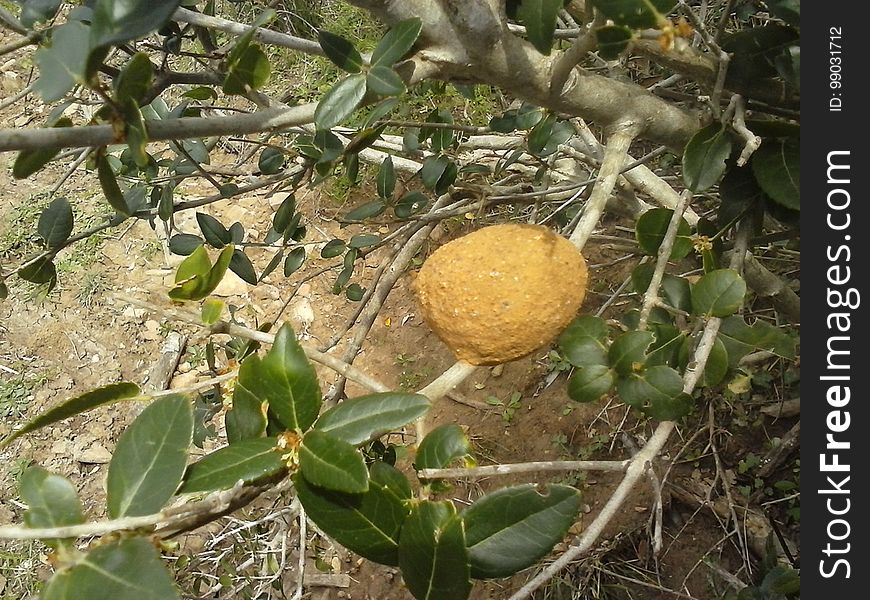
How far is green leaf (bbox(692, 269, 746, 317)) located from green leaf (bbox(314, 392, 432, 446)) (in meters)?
0.38

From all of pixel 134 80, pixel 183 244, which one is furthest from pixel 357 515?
pixel 183 244

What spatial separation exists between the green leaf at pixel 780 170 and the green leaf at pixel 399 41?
0.44 m

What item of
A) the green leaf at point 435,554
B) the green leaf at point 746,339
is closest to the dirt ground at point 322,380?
the green leaf at point 746,339

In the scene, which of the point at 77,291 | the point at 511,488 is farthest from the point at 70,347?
the point at 511,488

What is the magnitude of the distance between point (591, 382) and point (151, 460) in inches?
18.8

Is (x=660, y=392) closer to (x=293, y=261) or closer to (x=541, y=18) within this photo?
(x=541, y=18)

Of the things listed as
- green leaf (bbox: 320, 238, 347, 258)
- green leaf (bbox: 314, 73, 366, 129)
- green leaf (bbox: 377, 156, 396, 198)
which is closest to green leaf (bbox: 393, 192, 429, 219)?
green leaf (bbox: 377, 156, 396, 198)

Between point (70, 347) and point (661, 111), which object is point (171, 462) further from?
point (70, 347)

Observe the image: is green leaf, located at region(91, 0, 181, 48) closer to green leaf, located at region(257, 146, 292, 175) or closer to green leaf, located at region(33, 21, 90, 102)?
green leaf, located at region(33, 21, 90, 102)

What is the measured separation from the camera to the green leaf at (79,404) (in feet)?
2.09

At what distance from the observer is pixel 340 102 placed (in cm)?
77

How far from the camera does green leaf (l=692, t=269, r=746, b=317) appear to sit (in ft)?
2.63

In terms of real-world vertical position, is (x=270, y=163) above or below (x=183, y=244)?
above

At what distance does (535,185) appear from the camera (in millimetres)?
1649
